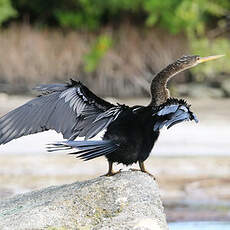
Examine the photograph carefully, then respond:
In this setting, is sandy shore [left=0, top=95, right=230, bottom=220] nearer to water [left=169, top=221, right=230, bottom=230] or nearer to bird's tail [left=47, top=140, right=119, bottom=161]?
water [left=169, top=221, right=230, bottom=230]

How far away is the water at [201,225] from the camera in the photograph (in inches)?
291

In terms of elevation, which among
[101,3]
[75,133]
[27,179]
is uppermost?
[101,3]

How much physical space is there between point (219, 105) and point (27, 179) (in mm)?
7662

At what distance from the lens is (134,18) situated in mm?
21703

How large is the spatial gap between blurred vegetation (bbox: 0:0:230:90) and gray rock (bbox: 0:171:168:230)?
11.9 meters

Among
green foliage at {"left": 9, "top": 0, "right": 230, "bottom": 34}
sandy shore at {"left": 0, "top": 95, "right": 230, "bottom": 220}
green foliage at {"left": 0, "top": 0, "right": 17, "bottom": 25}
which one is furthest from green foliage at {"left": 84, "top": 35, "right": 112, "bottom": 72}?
sandy shore at {"left": 0, "top": 95, "right": 230, "bottom": 220}

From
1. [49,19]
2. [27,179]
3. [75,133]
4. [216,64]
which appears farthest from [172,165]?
[49,19]

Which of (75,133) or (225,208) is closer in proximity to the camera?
(75,133)

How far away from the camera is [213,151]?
11789 millimetres

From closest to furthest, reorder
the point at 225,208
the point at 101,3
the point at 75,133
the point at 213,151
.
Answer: the point at 75,133, the point at 225,208, the point at 213,151, the point at 101,3

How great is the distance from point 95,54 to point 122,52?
3.47 feet

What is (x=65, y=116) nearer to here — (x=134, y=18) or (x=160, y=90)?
(x=160, y=90)

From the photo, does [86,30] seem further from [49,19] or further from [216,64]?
[216,64]

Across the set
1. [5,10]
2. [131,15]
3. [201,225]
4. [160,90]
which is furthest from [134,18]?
[160,90]
